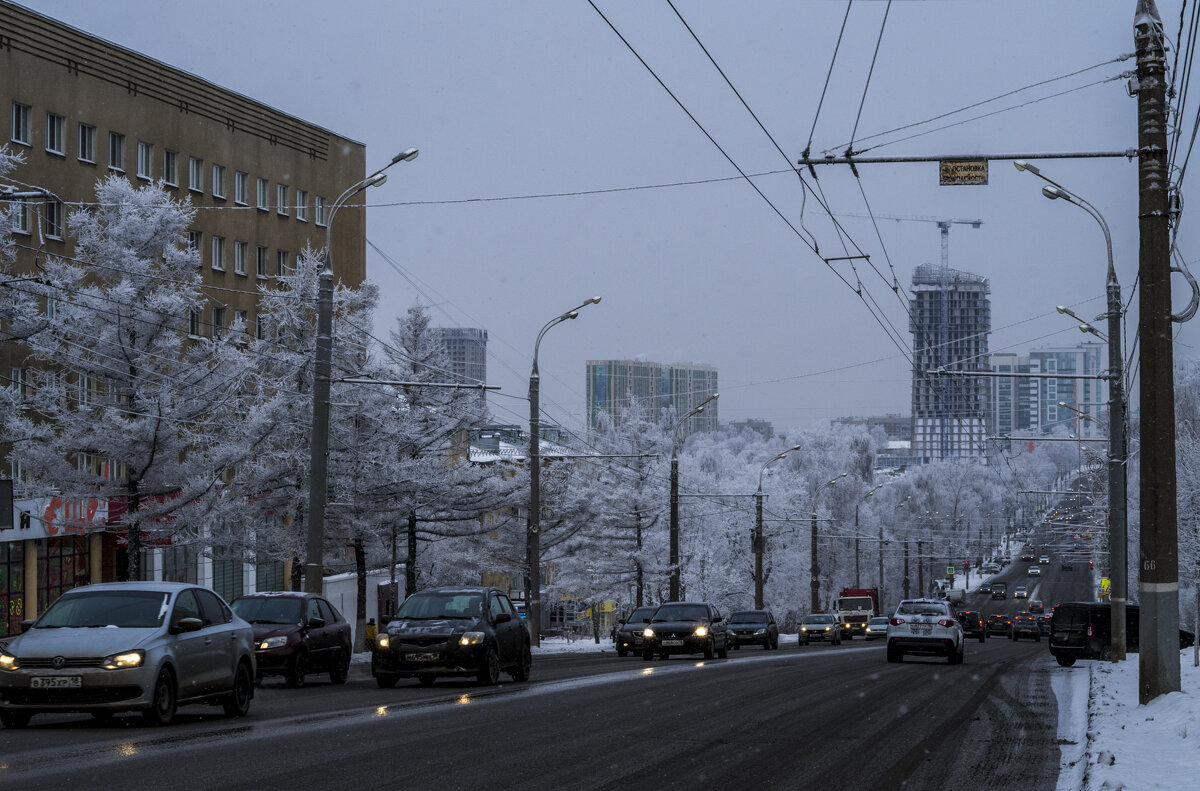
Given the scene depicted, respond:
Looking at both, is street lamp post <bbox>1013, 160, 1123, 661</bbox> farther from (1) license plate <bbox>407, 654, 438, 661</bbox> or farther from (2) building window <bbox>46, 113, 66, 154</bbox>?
(2) building window <bbox>46, 113, 66, 154</bbox>

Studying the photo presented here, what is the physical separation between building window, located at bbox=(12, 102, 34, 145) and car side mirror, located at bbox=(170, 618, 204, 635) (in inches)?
1424

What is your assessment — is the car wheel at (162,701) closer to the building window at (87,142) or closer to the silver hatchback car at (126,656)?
the silver hatchback car at (126,656)

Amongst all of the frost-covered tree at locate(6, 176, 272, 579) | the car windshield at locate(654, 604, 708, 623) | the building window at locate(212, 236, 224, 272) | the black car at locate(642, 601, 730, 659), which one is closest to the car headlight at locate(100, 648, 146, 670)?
the frost-covered tree at locate(6, 176, 272, 579)

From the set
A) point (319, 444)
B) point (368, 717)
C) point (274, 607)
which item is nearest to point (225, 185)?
point (319, 444)

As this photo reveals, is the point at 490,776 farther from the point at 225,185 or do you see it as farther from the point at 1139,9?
the point at 225,185

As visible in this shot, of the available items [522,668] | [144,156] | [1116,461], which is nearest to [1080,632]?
[1116,461]

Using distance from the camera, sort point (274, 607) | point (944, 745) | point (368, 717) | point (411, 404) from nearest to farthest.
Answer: point (944, 745) → point (368, 717) → point (274, 607) → point (411, 404)

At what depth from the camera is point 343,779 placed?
1077 centimetres

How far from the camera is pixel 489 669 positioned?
74.8 ft

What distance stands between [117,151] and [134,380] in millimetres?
21726

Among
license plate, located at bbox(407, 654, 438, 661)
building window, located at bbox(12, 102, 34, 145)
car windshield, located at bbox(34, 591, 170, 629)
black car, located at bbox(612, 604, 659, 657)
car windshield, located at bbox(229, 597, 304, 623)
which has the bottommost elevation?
black car, located at bbox(612, 604, 659, 657)

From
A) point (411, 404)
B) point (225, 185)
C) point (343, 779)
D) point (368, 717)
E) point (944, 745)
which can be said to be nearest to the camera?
A: point (343, 779)

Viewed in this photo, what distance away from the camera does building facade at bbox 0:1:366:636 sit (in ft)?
150

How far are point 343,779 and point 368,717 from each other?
221 inches
